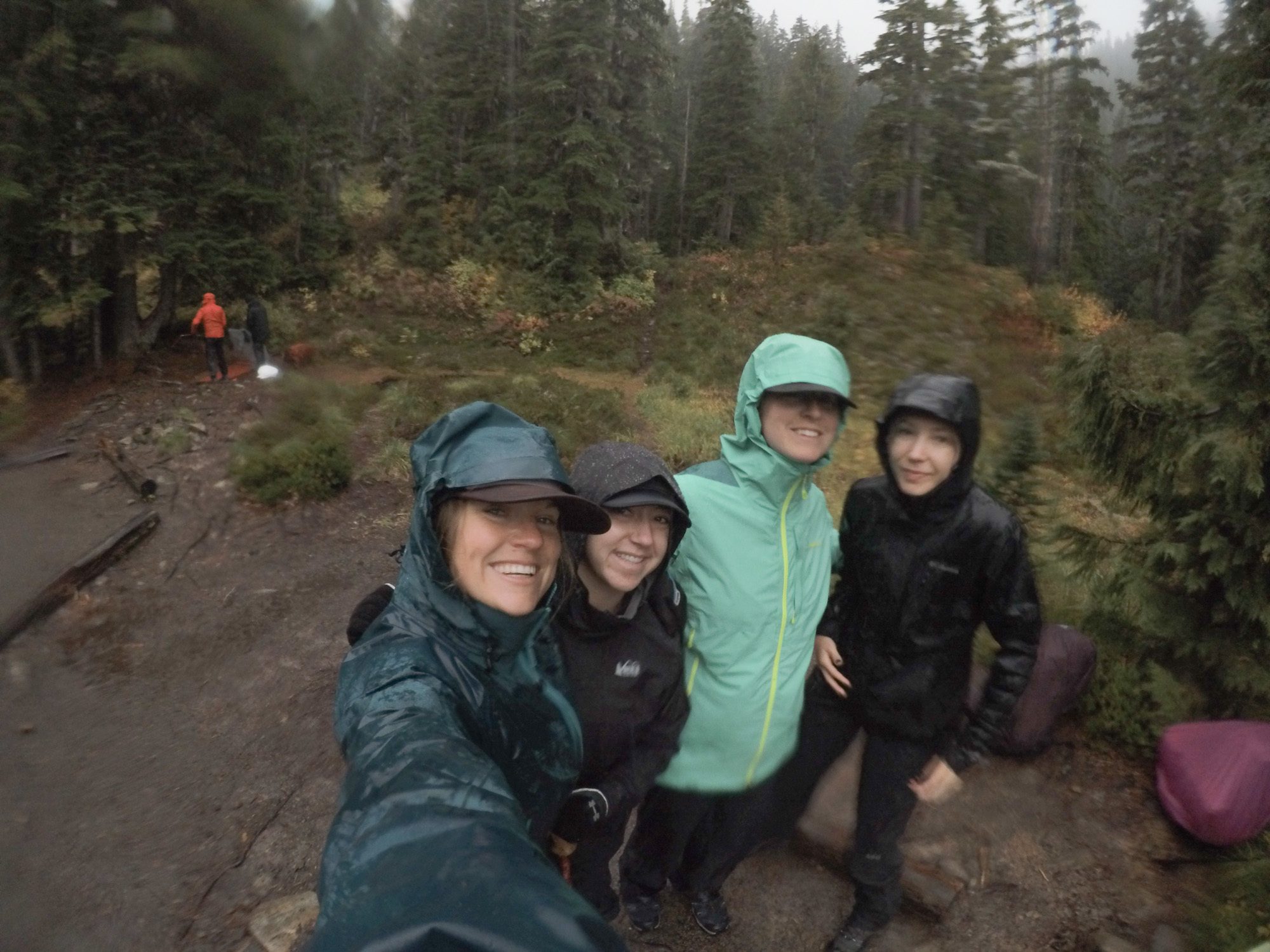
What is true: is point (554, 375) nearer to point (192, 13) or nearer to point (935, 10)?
point (192, 13)

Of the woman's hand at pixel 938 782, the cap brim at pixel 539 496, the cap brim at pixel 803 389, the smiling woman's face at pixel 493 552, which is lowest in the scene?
the woman's hand at pixel 938 782

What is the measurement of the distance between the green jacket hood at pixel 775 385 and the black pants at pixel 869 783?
102 centimetres

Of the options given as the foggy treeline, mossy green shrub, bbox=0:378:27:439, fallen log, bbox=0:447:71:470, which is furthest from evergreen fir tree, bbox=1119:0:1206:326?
mossy green shrub, bbox=0:378:27:439

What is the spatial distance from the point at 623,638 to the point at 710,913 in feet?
6.27

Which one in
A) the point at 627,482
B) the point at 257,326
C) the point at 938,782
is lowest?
the point at 938,782

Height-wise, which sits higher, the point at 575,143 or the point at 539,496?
the point at 575,143

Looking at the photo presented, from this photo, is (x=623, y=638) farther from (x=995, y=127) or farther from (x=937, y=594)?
(x=995, y=127)

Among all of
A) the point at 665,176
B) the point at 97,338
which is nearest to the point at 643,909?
the point at 97,338

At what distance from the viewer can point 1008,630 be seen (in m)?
2.45

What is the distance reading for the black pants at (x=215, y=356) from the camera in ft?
42.8

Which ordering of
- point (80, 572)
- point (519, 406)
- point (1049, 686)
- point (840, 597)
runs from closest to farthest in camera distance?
point (840, 597) < point (1049, 686) < point (80, 572) < point (519, 406)

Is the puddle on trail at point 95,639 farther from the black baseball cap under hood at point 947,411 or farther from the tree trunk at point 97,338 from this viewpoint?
the tree trunk at point 97,338

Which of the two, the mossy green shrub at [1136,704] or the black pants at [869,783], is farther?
the mossy green shrub at [1136,704]

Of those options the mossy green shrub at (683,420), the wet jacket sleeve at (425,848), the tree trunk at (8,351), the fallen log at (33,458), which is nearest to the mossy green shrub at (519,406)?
the mossy green shrub at (683,420)
